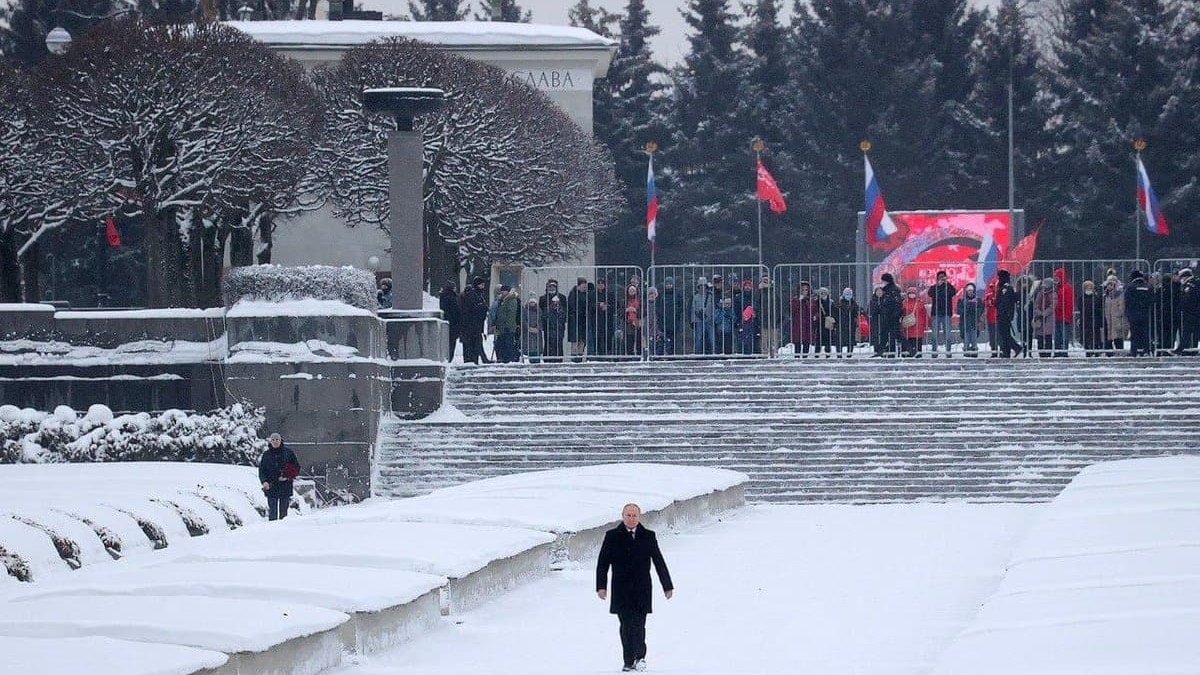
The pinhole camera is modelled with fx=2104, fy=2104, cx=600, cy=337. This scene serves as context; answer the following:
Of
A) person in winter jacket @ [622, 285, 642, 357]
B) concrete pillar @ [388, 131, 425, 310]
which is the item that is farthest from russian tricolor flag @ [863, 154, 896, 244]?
concrete pillar @ [388, 131, 425, 310]

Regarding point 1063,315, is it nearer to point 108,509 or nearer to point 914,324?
point 914,324

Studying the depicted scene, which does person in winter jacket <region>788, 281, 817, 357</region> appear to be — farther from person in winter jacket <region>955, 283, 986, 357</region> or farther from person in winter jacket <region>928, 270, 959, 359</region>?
person in winter jacket <region>955, 283, 986, 357</region>

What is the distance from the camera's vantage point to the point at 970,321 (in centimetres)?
3472

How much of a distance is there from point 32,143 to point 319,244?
20.1m

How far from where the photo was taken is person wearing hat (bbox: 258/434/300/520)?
78.4ft

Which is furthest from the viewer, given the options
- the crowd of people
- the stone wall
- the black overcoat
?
the crowd of people

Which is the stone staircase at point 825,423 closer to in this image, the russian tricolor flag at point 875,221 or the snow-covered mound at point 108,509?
the snow-covered mound at point 108,509

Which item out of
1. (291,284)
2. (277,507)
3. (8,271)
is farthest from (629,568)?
(8,271)

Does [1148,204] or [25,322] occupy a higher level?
[1148,204]

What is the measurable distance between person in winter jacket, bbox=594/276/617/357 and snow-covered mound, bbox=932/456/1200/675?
48.4ft

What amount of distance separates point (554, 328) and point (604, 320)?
0.85m

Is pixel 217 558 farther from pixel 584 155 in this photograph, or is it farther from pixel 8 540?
pixel 584 155

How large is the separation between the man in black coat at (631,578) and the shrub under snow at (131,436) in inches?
642

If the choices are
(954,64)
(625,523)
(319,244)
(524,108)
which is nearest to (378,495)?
(625,523)
